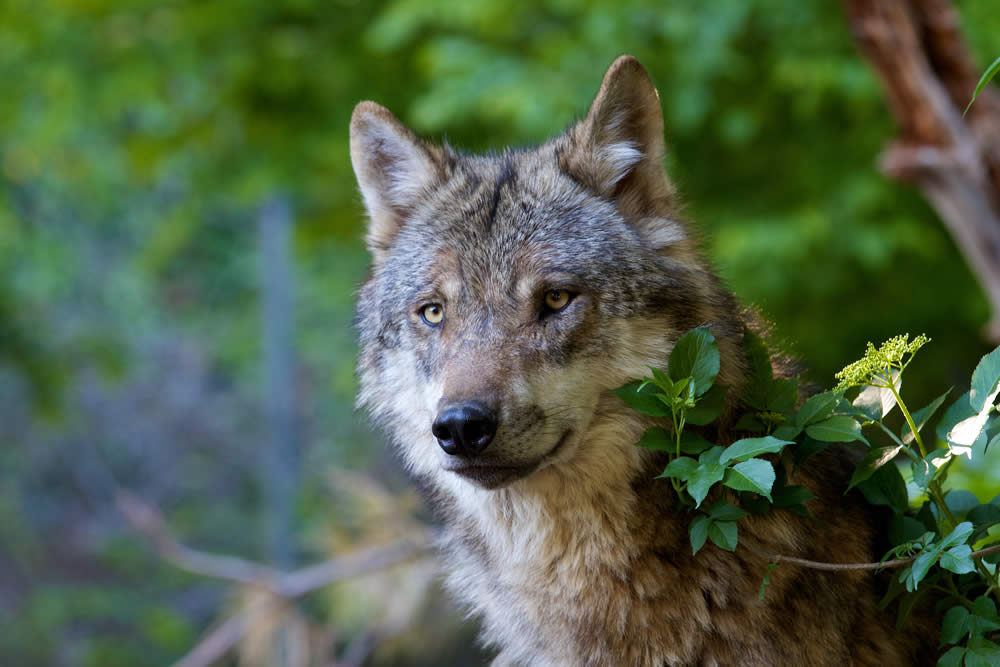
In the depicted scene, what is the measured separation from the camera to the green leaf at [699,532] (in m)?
2.34

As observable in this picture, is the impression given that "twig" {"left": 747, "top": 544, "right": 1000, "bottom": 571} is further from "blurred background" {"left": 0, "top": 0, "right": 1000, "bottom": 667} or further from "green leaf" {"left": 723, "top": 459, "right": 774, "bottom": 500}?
"blurred background" {"left": 0, "top": 0, "right": 1000, "bottom": 667}

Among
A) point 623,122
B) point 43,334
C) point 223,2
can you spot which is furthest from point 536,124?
point 43,334

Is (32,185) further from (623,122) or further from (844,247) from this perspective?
(623,122)

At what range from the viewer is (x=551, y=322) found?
2.73 meters

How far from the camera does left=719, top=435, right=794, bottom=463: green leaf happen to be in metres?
2.17

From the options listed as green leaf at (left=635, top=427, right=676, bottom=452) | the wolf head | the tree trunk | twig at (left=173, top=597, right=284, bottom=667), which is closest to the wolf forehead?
the wolf head

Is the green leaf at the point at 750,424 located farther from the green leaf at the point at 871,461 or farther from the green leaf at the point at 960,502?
the green leaf at the point at 960,502

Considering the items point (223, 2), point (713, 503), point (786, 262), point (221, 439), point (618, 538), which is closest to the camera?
point (713, 503)

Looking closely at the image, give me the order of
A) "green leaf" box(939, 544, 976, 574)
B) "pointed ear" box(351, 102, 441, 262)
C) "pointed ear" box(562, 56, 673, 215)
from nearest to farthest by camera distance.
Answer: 1. "green leaf" box(939, 544, 976, 574)
2. "pointed ear" box(562, 56, 673, 215)
3. "pointed ear" box(351, 102, 441, 262)

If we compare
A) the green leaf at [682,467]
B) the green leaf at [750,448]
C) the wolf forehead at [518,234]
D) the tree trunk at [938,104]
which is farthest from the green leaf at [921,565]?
the tree trunk at [938,104]

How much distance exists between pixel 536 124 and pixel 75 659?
11.3 m

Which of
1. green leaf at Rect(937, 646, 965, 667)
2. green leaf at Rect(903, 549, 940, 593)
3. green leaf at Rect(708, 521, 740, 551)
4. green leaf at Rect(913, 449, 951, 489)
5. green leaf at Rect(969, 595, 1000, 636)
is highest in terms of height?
green leaf at Rect(913, 449, 951, 489)

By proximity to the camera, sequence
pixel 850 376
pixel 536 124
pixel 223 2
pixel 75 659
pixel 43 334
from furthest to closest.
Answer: pixel 75 659, pixel 43 334, pixel 223 2, pixel 536 124, pixel 850 376

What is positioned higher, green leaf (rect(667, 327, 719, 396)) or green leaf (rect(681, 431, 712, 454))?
green leaf (rect(667, 327, 719, 396))
